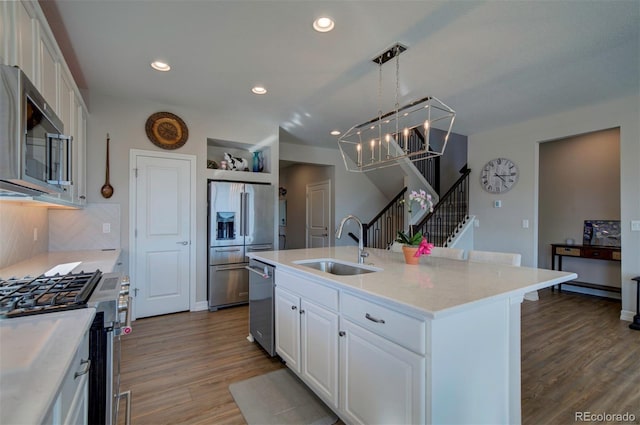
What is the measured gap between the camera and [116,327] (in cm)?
139

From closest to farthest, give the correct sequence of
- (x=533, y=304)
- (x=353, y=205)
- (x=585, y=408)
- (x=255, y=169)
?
1. (x=585, y=408)
2. (x=533, y=304)
3. (x=255, y=169)
4. (x=353, y=205)

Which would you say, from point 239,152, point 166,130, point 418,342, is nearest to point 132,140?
point 166,130

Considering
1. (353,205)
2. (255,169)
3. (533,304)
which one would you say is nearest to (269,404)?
(255,169)

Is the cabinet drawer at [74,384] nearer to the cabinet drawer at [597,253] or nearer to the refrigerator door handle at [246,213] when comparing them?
the refrigerator door handle at [246,213]

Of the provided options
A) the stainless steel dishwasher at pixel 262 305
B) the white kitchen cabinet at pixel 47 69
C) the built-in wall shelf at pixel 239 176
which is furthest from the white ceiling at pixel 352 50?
the stainless steel dishwasher at pixel 262 305

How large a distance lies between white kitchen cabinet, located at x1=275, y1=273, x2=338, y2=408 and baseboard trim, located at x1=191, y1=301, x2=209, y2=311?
1942 millimetres

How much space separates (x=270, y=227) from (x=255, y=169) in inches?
37.0

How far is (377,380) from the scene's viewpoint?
1465 mm

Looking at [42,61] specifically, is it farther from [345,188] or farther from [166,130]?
[345,188]

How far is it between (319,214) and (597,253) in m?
4.75

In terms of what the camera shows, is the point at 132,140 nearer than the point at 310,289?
No

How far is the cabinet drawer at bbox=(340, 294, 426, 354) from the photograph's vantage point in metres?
1.27

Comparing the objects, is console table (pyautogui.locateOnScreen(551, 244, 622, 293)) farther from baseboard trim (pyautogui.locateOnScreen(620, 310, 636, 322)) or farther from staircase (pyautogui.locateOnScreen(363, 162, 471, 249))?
staircase (pyautogui.locateOnScreen(363, 162, 471, 249))

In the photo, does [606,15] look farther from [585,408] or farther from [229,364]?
[229,364]
